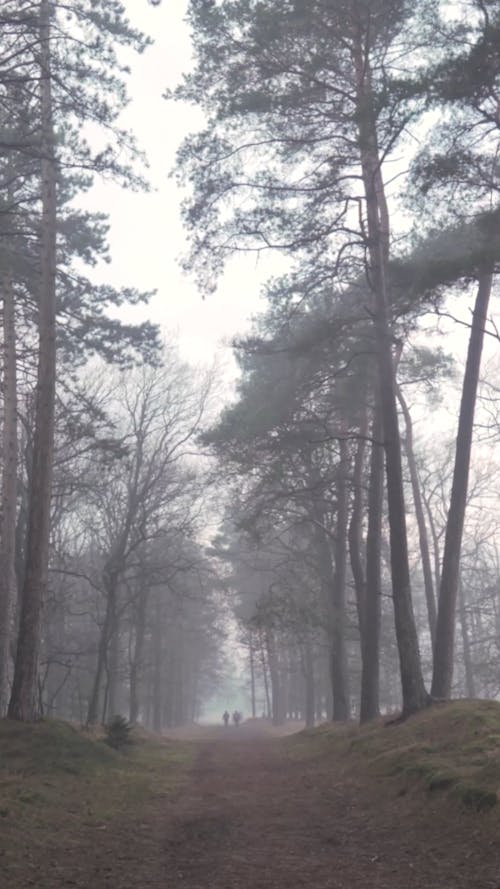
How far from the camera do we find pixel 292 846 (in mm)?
6895

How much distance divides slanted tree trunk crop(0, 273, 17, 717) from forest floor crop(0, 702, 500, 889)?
3.63m

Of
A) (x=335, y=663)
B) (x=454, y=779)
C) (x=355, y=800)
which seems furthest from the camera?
(x=335, y=663)

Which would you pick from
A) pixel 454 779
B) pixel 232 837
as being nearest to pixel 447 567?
→ pixel 454 779

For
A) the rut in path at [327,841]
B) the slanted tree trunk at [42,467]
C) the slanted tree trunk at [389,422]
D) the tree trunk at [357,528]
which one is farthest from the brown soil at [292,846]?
the tree trunk at [357,528]

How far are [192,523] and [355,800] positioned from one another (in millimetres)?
15985

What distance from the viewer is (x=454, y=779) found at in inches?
314

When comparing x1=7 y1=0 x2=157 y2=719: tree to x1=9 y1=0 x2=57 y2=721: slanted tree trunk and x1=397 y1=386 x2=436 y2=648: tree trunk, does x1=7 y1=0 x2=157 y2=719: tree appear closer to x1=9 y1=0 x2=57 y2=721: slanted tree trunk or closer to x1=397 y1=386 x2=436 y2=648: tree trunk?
x1=9 y1=0 x2=57 y2=721: slanted tree trunk

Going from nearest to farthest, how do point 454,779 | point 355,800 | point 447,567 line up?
point 454,779, point 355,800, point 447,567

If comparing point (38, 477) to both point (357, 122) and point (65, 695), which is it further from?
point (65, 695)

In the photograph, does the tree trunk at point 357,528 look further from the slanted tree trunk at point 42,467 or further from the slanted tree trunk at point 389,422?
the slanted tree trunk at point 42,467

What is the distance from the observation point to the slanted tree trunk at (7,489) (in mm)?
15235

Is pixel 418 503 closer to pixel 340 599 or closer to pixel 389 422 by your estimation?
pixel 340 599

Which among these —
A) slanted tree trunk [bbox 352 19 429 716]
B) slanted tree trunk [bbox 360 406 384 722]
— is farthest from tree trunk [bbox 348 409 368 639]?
slanted tree trunk [bbox 352 19 429 716]

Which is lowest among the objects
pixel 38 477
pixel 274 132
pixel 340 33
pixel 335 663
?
pixel 335 663
